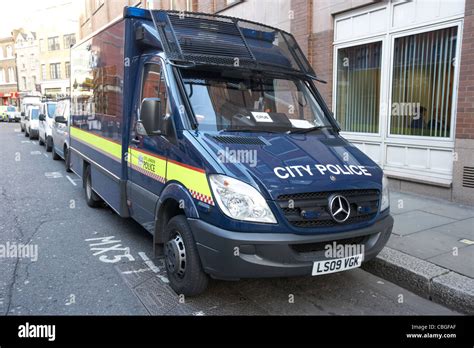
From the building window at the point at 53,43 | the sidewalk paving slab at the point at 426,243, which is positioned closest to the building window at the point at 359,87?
the sidewalk paving slab at the point at 426,243

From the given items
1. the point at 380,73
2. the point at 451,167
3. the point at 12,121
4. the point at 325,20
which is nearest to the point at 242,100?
the point at 451,167

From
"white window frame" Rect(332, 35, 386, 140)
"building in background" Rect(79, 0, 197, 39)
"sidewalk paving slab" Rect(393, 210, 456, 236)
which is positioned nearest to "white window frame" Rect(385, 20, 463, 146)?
"white window frame" Rect(332, 35, 386, 140)

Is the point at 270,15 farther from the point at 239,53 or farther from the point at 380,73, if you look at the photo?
the point at 239,53

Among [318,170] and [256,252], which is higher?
[318,170]

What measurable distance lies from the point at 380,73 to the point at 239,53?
15.5 ft

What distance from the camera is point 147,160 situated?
14.5 feet

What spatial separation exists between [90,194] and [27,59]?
61445 millimetres

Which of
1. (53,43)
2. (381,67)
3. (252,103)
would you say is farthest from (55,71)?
(252,103)

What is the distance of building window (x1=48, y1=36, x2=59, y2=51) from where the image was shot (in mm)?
52875

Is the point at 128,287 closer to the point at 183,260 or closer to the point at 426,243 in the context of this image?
the point at 183,260

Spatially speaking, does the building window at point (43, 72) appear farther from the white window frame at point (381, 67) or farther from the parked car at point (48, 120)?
the white window frame at point (381, 67)

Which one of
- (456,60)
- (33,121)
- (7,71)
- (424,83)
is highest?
(7,71)

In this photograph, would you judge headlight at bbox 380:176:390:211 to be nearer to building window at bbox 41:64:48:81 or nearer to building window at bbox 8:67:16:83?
building window at bbox 41:64:48:81

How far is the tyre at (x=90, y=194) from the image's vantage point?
277 inches
